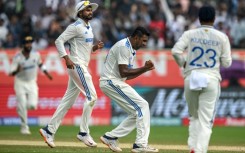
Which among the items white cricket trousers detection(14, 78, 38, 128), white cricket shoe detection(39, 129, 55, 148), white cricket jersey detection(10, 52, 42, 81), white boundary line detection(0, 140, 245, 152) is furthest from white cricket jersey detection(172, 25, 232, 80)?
white cricket trousers detection(14, 78, 38, 128)

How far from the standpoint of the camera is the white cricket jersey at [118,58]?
46.8 feet

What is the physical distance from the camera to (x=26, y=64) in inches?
850

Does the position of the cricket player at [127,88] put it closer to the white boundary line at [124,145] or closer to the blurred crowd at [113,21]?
the white boundary line at [124,145]

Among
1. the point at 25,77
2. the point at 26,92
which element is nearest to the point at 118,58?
the point at 26,92

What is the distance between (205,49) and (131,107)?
8.16 feet

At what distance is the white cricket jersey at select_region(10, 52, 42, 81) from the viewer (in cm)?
2142

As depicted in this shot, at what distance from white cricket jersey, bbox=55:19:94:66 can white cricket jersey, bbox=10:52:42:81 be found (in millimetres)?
5998

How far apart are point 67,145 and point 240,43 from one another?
12.2 m

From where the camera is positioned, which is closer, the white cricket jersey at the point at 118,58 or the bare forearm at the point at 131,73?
the bare forearm at the point at 131,73

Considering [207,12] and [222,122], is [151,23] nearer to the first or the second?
[222,122]

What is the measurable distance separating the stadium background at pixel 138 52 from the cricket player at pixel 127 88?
9.53 meters

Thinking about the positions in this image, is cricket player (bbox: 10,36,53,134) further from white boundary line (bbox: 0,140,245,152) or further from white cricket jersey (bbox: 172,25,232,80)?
white cricket jersey (bbox: 172,25,232,80)

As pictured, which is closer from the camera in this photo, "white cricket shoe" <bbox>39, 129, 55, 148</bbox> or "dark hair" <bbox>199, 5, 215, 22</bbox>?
"dark hair" <bbox>199, 5, 215, 22</bbox>

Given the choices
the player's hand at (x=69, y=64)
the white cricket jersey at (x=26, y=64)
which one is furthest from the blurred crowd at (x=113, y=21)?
the player's hand at (x=69, y=64)
